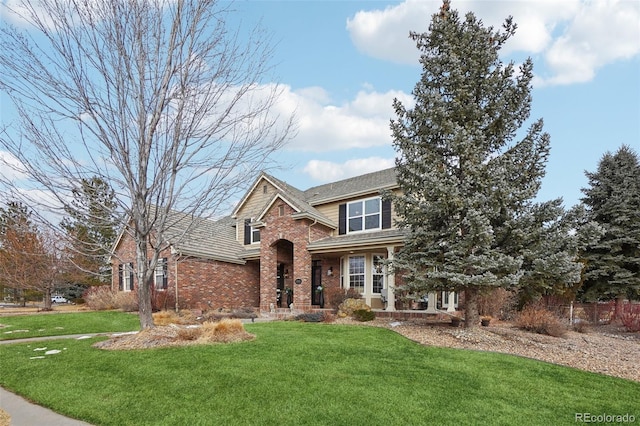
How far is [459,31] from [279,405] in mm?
11040

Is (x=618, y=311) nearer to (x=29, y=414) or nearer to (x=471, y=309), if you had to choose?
(x=471, y=309)

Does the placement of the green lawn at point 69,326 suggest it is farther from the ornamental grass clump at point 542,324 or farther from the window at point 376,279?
the ornamental grass clump at point 542,324

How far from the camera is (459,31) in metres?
10.9

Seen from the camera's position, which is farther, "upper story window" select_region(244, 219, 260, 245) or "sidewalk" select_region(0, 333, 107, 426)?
"upper story window" select_region(244, 219, 260, 245)

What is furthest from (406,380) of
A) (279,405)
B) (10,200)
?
(10,200)

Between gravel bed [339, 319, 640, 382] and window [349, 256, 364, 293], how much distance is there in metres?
5.79

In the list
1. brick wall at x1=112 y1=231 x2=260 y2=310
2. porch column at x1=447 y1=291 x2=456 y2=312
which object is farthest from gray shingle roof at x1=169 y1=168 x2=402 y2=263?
porch column at x1=447 y1=291 x2=456 y2=312

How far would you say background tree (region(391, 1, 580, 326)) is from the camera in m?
9.73

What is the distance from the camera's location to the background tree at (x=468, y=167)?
9.73 metres

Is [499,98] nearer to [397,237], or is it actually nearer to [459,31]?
[459,31]

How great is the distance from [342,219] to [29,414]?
1498 centimetres

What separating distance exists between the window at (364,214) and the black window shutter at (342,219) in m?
0.22

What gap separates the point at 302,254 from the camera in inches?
696

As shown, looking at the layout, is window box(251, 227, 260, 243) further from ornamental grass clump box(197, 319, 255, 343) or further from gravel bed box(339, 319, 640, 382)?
ornamental grass clump box(197, 319, 255, 343)
